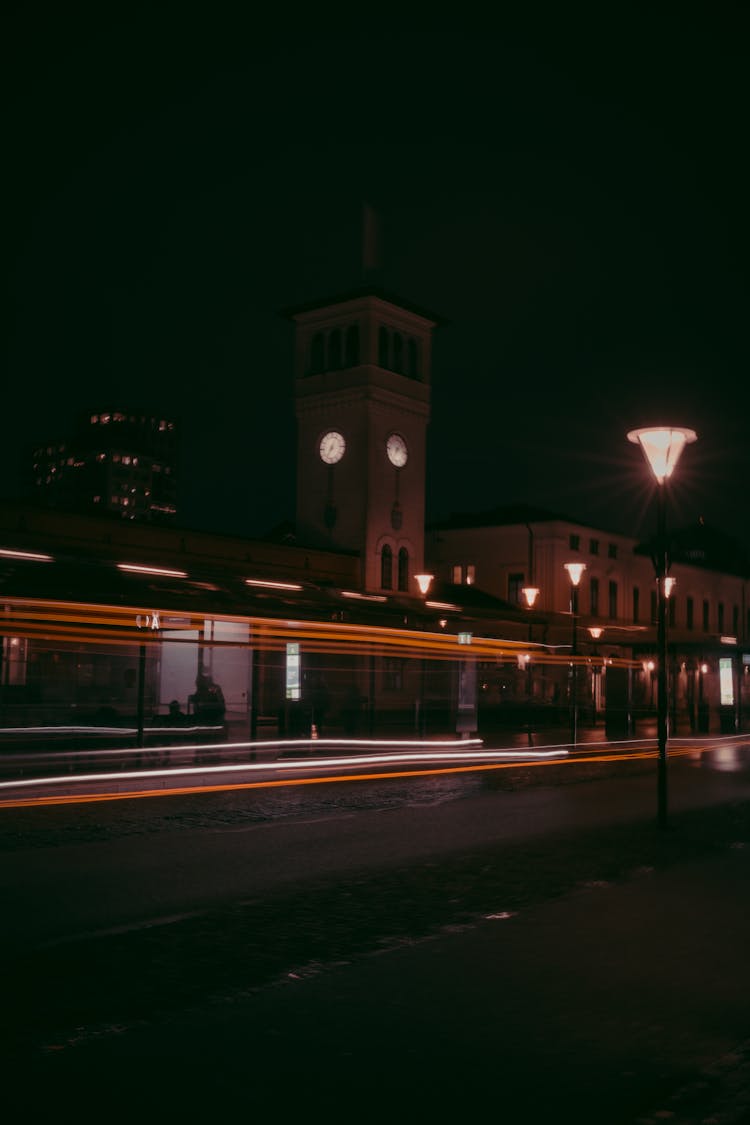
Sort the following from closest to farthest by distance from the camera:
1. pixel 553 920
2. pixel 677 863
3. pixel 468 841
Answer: pixel 553 920 < pixel 677 863 < pixel 468 841

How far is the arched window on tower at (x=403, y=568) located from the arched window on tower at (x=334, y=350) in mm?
11073

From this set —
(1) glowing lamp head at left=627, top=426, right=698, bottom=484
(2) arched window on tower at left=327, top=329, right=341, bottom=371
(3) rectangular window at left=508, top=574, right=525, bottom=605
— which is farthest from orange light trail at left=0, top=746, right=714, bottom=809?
(3) rectangular window at left=508, top=574, right=525, bottom=605

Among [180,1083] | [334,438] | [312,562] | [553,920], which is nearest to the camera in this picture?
[180,1083]

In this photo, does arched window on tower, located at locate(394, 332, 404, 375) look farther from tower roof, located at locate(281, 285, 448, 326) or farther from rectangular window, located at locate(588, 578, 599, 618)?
rectangular window, located at locate(588, 578, 599, 618)

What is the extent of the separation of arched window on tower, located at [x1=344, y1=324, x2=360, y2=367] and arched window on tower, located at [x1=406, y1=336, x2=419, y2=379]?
11.9ft

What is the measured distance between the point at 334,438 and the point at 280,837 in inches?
1921

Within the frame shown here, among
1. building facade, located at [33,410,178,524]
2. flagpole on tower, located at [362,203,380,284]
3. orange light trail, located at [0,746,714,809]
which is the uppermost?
building facade, located at [33,410,178,524]

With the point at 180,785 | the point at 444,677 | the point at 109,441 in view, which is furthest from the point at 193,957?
the point at 109,441

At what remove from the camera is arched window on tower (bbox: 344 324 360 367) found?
197 ft

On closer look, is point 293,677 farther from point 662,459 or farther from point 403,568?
point 403,568

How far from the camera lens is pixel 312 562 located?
2098 inches

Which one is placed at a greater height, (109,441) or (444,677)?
(109,441)

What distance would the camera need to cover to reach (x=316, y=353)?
62.5 m

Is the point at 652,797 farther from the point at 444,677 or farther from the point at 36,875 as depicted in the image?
the point at 444,677
